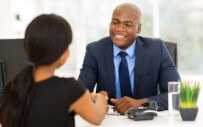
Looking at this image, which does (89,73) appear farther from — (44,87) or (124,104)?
(44,87)

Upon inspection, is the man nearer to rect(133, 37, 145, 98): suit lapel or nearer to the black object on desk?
rect(133, 37, 145, 98): suit lapel

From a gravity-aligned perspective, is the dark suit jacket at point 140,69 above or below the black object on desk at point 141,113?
above

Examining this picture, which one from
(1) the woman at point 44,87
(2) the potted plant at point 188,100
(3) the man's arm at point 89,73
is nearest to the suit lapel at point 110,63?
(3) the man's arm at point 89,73

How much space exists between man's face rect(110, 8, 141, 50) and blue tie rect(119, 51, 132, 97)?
10cm

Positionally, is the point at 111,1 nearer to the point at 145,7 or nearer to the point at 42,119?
the point at 145,7

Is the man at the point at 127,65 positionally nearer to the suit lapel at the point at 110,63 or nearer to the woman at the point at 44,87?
the suit lapel at the point at 110,63

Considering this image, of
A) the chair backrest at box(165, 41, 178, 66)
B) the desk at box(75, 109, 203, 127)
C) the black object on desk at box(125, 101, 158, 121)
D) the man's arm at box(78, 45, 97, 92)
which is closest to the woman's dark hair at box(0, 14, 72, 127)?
the desk at box(75, 109, 203, 127)

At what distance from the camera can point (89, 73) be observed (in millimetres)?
2430

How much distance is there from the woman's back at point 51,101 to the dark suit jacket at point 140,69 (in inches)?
38.9

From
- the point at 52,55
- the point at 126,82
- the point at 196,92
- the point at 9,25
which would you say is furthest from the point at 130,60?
the point at 9,25

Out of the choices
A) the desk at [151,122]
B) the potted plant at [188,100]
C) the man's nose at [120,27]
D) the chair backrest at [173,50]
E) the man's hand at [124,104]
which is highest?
the man's nose at [120,27]

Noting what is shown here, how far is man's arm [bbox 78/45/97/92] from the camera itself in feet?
7.85

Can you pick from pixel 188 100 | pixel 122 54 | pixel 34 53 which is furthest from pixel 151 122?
pixel 122 54

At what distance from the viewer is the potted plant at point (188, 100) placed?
65.8 inches
